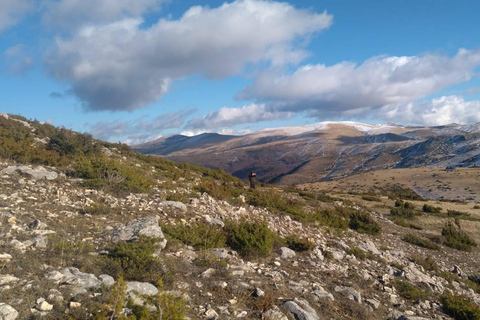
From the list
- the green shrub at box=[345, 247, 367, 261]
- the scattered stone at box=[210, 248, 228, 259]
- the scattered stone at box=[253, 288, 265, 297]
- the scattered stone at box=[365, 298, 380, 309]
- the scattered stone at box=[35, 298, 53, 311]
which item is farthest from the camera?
the green shrub at box=[345, 247, 367, 261]

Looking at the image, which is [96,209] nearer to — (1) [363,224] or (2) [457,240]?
(1) [363,224]

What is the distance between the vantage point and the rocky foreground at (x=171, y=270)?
12.3 feet

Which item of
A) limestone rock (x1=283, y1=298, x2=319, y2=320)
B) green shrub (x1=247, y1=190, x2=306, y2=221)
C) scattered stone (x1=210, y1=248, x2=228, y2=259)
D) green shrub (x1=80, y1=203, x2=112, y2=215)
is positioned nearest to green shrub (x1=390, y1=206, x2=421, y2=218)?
green shrub (x1=247, y1=190, x2=306, y2=221)

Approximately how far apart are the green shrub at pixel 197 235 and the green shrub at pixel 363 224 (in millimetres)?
7513

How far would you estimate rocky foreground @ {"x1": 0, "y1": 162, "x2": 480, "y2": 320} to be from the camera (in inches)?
148

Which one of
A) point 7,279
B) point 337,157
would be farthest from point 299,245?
point 337,157

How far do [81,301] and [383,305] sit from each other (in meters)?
5.15

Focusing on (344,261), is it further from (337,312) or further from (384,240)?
(384,240)

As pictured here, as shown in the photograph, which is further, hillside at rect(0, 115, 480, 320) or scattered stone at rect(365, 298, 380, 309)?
scattered stone at rect(365, 298, 380, 309)

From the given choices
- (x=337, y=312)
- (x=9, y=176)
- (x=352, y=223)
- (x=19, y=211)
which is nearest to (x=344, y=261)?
(x=337, y=312)

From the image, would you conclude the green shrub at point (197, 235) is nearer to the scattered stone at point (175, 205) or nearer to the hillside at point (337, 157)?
the scattered stone at point (175, 205)

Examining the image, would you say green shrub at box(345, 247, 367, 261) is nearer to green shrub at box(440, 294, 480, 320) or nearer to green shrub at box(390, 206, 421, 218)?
green shrub at box(440, 294, 480, 320)

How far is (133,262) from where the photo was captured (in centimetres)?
484

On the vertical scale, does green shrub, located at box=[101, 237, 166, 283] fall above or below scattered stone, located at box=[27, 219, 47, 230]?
below
